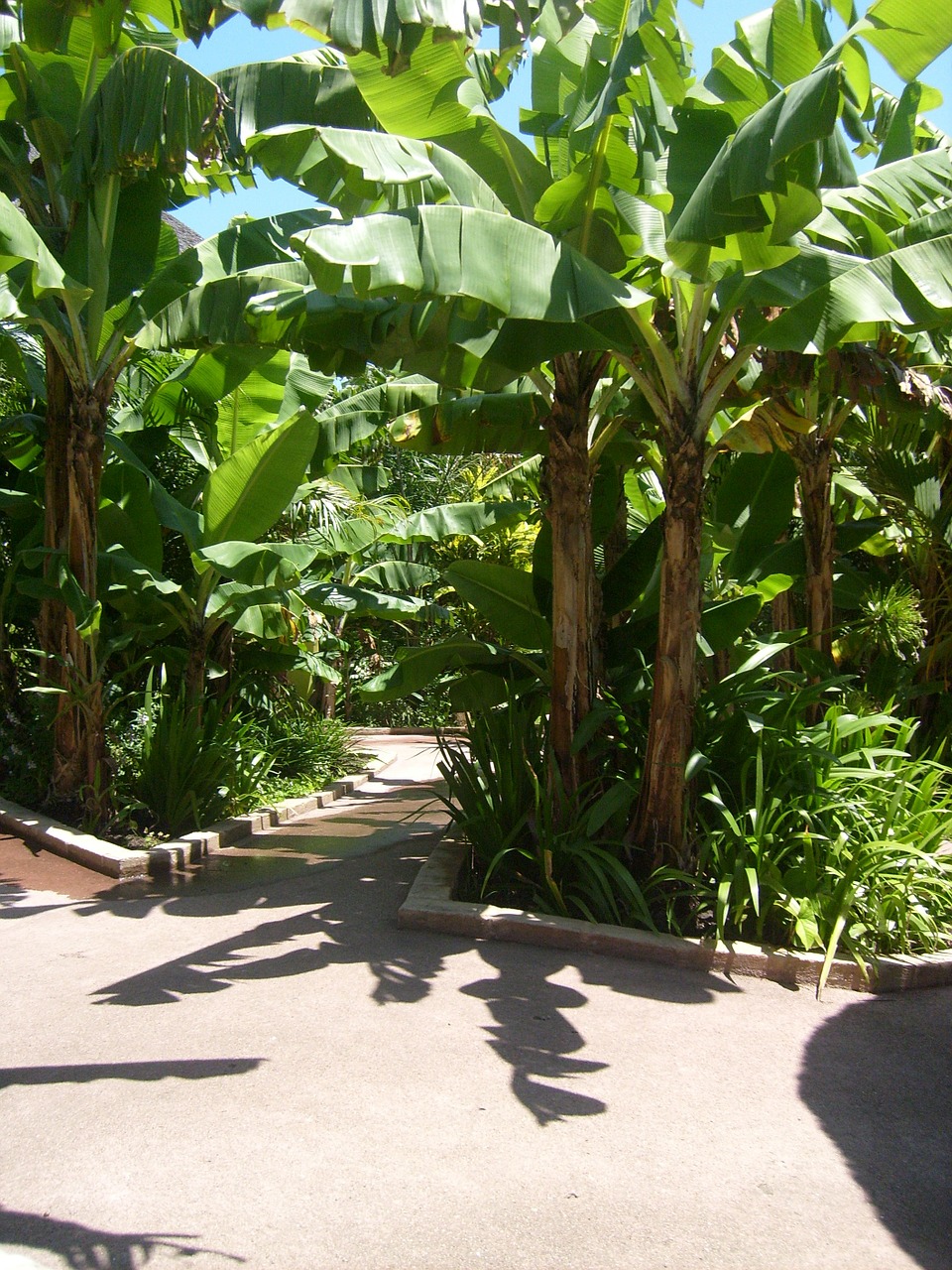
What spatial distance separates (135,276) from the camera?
897 cm

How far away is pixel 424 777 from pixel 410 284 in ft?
34.6

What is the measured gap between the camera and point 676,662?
6352 millimetres

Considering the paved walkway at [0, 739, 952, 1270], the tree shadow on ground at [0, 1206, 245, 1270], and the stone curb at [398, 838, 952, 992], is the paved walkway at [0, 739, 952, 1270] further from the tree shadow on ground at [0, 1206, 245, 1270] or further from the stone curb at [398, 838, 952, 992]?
the stone curb at [398, 838, 952, 992]

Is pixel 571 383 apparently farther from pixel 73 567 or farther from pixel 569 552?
pixel 73 567

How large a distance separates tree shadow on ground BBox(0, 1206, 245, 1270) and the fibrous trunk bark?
4.19m

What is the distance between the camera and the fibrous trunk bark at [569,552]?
6.89 metres

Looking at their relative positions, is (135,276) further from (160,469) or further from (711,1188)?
(711,1188)

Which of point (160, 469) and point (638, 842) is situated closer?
point (638, 842)

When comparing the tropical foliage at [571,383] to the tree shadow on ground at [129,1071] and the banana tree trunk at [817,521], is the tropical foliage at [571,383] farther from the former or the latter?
the tree shadow on ground at [129,1071]

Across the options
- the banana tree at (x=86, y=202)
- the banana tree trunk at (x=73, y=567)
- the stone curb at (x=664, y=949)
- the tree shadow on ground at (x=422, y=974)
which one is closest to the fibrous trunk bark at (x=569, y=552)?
the stone curb at (x=664, y=949)

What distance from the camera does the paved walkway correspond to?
316 centimetres

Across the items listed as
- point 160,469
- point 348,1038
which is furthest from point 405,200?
point 160,469

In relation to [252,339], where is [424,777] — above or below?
below

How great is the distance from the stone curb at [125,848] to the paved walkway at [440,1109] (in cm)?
143
